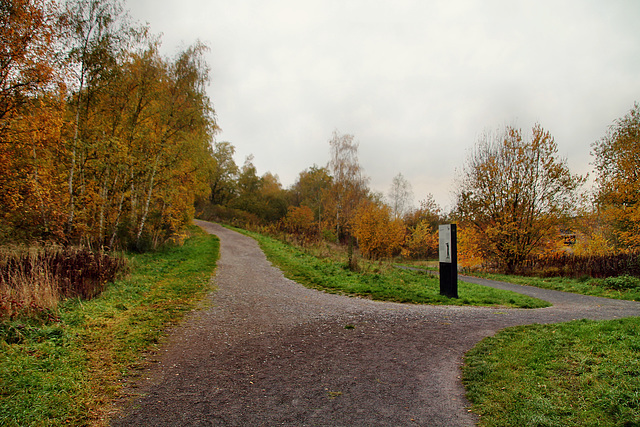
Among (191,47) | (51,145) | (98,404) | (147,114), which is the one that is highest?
(191,47)

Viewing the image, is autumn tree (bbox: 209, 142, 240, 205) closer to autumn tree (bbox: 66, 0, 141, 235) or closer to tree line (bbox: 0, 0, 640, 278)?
tree line (bbox: 0, 0, 640, 278)

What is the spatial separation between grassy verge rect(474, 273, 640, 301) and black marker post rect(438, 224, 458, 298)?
6427mm

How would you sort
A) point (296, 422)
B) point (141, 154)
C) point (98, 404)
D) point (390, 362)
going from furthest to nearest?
point (141, 154), point (390, 362), point (98, 404), point (296, 422)

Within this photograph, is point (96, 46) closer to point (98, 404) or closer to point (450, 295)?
point (98, 404)

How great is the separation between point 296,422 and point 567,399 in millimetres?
2622

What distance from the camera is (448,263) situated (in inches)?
390

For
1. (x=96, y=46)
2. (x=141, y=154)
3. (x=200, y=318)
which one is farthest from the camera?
(x=141, y=154)

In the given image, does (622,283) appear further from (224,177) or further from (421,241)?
(224,177)

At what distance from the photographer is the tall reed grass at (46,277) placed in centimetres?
559

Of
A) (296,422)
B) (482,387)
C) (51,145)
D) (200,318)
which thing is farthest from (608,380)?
(51,145)

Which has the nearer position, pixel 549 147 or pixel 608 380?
pixel 608 380

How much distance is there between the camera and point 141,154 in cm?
1405

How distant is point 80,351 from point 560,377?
19.8 feet

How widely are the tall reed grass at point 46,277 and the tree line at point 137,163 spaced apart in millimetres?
2011
